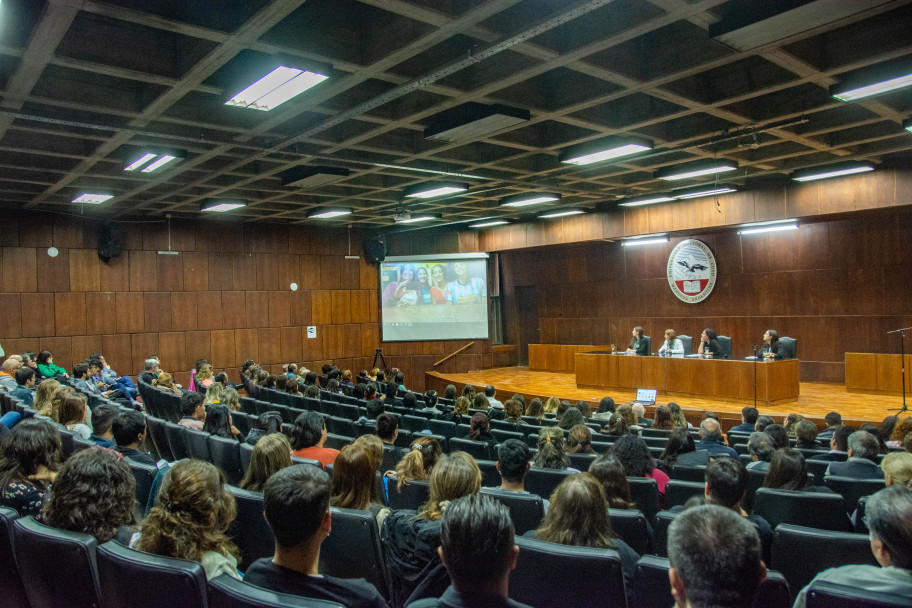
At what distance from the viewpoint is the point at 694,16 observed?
13.6 ft

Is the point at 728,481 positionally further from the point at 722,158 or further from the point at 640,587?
the point at 722,158

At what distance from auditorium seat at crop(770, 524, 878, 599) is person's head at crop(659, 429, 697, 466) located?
202 centimetres

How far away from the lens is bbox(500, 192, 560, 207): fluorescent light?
10759 millimetres

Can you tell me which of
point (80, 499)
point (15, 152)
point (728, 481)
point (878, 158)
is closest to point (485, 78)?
point (728, 481)

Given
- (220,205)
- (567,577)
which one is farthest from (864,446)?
(220,205)

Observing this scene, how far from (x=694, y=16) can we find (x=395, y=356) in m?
11.7

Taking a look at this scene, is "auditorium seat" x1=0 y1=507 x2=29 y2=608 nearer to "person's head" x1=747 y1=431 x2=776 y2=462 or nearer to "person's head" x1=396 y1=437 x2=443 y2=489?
"person's head" x1=396 y1=437 x2=443 y2=489

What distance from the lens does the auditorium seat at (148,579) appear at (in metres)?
1.63

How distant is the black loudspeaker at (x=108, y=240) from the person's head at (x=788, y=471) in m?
11.6

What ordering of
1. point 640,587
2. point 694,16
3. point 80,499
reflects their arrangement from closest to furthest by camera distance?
point 640,587
point 80,499
point 694,16

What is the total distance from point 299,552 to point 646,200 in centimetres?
1048

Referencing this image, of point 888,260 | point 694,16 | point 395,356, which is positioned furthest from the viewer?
point 395,356

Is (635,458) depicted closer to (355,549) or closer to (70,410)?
(355,549)

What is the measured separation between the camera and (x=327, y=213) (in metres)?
12.0
